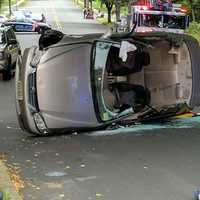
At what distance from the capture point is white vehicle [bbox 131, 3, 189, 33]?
97.3 feet

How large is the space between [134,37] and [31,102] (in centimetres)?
246

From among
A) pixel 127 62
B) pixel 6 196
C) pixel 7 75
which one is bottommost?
pixel 7 75

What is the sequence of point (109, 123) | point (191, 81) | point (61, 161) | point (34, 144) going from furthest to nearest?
point (191, 81) < point (109, 123) < point (34, 144) < point (61, 161)

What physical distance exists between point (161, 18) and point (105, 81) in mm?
18268

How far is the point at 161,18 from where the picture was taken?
30.0 meters

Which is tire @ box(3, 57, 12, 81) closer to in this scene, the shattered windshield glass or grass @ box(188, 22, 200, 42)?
the shattered windshield glass

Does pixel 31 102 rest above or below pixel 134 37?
below

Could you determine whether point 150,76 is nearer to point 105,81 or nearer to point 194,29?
point 105,81

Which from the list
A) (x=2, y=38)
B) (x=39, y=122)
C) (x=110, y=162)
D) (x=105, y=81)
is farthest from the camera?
(x=2, y=38)

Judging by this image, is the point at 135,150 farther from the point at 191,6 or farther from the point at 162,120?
the point at 191,6

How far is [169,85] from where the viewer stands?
13078 mm

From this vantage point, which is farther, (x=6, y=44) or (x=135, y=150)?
(x=6, y=44)

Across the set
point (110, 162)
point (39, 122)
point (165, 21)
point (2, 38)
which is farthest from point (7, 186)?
point (165, 21)

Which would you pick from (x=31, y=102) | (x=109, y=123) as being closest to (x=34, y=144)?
(x=31, y=102)
